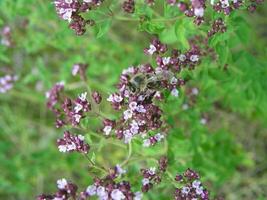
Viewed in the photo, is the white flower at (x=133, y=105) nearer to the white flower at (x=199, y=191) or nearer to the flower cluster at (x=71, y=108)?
the flower cluster at (x=71, y=108)

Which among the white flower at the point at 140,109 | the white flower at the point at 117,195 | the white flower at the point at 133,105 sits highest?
the white flower at the point at 133,105

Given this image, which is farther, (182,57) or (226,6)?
(182,57)

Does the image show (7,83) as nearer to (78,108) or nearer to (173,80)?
(78,108)

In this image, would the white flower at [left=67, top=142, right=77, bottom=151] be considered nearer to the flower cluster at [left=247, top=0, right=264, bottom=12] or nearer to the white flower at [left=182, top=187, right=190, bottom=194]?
the white flower at [left=182, top=187, right=190, bottom=194]

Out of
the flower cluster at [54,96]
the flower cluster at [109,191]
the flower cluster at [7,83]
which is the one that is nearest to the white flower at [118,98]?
the flower cluster at [109,191]

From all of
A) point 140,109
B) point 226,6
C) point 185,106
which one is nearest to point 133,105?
point 140,109

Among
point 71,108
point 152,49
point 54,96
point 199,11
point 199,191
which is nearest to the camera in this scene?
point 199,11

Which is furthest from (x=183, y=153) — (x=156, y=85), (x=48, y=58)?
(x=48, y=58)
